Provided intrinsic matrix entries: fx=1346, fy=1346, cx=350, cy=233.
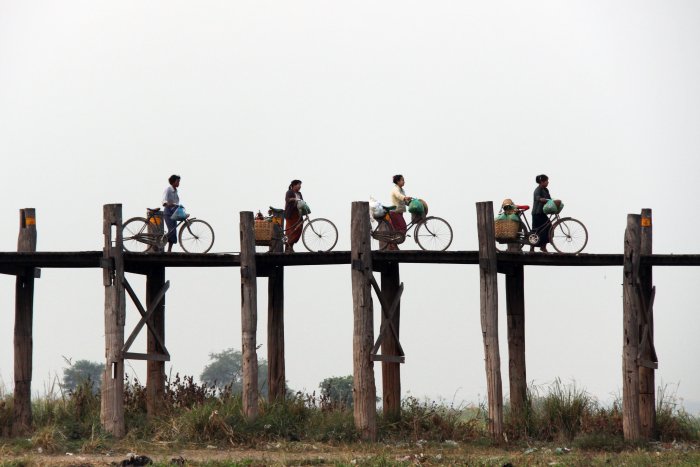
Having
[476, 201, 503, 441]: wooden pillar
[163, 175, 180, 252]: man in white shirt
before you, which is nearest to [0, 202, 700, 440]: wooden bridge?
[476, 201, 503, 441]: wooden pillar

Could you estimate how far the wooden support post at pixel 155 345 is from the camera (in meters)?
25.0

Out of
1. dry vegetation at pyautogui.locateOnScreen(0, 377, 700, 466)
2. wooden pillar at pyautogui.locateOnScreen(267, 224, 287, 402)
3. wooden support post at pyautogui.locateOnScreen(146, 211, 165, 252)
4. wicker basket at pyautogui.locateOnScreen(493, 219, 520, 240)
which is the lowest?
dry vegetation at pyautogui.locateOnScreen(0, 377, 700, 466)

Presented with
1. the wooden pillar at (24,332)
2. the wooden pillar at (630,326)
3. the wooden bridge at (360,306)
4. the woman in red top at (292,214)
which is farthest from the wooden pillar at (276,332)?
the wooden pillar at (630,326)

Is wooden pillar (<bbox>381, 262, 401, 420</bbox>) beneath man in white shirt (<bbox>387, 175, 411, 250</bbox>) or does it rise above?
beneath

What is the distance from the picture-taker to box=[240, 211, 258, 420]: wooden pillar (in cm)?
2348

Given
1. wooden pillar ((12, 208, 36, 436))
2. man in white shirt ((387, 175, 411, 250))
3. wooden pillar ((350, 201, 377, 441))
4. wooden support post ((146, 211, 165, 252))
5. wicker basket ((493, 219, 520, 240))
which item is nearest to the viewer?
wooden pillar ((350, 201, 377, 441))

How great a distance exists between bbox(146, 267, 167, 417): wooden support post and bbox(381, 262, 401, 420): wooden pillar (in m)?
4.17

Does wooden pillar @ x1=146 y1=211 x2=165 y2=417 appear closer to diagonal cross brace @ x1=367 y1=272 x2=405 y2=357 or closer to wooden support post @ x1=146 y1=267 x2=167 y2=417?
wooden support post @ x1=146 y1=267 x2=167 y2=417

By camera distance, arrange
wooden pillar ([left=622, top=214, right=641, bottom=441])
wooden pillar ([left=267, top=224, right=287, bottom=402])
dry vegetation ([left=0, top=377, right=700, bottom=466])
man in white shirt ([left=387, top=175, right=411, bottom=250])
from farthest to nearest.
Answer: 1. wooden pillar ([left=267, top=224, right=287, bottom=402])
2. man in white shirt ([left=387, top=175, right=411, bottom=250])
3. wooden pillar ([left=622, top=214, right=641, bottom=441])
4. dry vegetation ([left=0, top=377, right=700, bottom=466])

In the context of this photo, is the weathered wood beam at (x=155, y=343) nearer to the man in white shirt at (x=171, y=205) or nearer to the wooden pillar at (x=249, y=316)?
the man in white shirt at (x=171, y=205)

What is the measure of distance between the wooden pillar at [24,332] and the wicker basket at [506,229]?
8.88 m

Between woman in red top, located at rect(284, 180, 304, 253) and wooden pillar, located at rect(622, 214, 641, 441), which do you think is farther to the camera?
woman in red top, located at rect(284, 180, 304, 253)

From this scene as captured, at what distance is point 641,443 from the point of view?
22703mm

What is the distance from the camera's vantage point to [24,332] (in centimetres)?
2530
